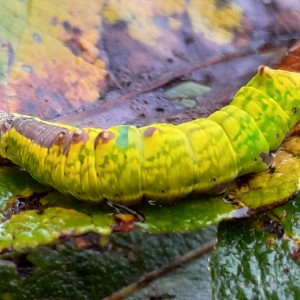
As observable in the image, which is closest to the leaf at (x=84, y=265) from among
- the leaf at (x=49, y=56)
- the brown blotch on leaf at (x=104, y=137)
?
the brown blotch on leaf at (x=104, y=137)

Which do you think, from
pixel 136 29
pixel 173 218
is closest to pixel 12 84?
pixel 136 29

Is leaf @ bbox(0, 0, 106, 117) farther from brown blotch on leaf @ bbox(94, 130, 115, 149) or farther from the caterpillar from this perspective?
brown blotch on leaf @ bbox(94, 130, 115, 149)

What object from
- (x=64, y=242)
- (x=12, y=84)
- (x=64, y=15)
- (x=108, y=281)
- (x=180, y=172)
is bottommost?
(x=108, y=281)

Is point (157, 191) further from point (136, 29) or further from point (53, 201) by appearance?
point (136, 29)

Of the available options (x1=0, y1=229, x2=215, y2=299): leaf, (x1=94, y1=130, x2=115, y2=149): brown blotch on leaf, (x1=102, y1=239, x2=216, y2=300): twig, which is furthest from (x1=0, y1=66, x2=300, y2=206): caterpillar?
(x1=102, y1=239, x2=216, y2=300): twig

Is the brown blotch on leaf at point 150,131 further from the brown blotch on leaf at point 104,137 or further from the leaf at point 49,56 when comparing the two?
the leaf at point 49,56

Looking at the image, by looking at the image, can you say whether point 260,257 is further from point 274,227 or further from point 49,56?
point 49,56

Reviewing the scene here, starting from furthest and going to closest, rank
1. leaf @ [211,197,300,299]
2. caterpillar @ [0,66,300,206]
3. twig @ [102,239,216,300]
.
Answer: twig @ [102,239,216,300] < caterpillar @ [0,66,300,206] < leaf @ [211,197,300,299]

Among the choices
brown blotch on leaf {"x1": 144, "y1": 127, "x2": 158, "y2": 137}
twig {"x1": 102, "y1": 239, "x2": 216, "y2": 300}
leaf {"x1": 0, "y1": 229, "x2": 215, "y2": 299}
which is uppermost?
brown blotch on leaf {"x1": 144, "y1": 127, "x2": 158, "y2": 137}
